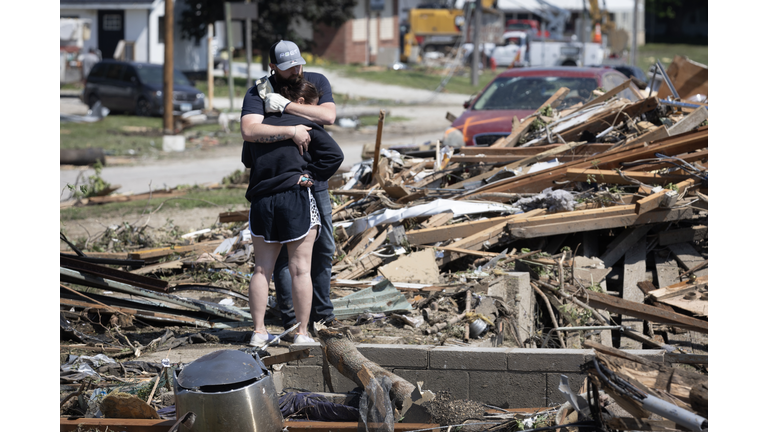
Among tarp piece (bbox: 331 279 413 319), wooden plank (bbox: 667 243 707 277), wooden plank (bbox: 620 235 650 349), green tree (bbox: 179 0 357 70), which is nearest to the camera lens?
tarp piece (bbox: 331 279 413 319)

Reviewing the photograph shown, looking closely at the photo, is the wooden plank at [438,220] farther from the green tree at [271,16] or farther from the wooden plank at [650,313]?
the green tree at [271,16]

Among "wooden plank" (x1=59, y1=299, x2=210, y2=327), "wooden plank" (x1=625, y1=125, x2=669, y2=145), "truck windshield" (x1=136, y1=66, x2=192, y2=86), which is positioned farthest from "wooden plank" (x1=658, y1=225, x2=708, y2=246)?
"truck windshield" (x1=136, y1=66, x2=192, y2=86)

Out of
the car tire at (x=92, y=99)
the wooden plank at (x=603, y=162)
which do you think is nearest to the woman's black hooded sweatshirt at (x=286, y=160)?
the wooden plank at (x=603, y=162)

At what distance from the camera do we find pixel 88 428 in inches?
150

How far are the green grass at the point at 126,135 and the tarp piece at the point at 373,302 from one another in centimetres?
1264

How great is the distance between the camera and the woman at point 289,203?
433 centimetres

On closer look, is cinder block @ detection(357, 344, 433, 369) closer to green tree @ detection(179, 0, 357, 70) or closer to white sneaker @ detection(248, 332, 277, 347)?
white sneaker @ detection(248, 332, 277, 347)

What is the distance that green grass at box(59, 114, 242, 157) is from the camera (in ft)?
57.5

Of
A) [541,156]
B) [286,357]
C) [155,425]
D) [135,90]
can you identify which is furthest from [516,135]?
[135,90]

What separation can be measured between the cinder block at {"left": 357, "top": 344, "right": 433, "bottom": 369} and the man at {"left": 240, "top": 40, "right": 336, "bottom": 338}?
596 mm

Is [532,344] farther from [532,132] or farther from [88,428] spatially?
[532,132]

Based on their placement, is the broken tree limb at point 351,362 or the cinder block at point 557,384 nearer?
the broken tree limb at point 351,362

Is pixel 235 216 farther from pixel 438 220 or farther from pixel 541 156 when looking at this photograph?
pixel 541 156

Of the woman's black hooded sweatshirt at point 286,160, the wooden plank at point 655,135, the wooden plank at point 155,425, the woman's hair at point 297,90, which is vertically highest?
the woman's hair at point 297,90
